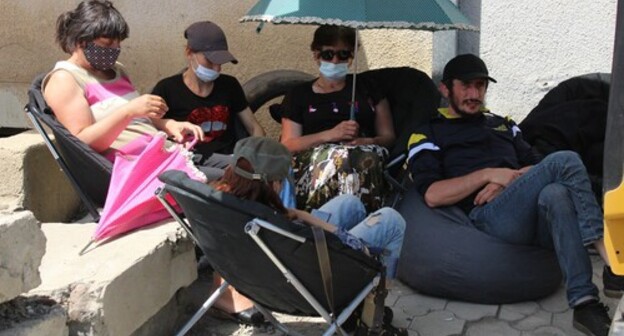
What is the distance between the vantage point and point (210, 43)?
13.6 feet

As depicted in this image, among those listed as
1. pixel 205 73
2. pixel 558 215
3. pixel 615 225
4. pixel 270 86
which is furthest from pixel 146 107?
pixel 615 225

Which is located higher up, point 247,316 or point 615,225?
point 615,225

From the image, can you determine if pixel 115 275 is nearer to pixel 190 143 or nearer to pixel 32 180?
pixel 190 143

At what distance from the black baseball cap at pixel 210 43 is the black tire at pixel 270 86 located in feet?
2.95

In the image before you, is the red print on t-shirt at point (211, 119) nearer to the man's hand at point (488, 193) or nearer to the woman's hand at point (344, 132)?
the woman's hand at point (344, 132)

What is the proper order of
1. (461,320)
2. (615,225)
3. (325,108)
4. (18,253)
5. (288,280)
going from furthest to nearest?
(325,108)
(461,320)
(288,280)
(18,253)
(615,225)

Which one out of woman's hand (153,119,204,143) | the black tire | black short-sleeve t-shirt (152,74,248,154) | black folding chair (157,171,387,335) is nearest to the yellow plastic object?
black folding chair (157,171,387,335)

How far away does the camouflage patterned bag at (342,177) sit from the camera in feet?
12.9

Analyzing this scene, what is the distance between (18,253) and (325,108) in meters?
2.31

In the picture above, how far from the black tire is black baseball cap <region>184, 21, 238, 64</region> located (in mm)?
900

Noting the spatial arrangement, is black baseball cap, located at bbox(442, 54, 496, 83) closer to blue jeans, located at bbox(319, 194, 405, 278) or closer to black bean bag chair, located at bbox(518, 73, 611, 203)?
black bean bag chair, located at bbox(518, 73, 611, 203)

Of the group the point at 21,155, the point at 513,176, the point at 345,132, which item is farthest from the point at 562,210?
the point at 21,155

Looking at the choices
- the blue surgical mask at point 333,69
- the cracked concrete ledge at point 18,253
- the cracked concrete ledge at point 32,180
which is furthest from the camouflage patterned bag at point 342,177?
the cracked concrete ledge at point 18,253

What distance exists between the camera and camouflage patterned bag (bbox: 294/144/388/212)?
3.92m
